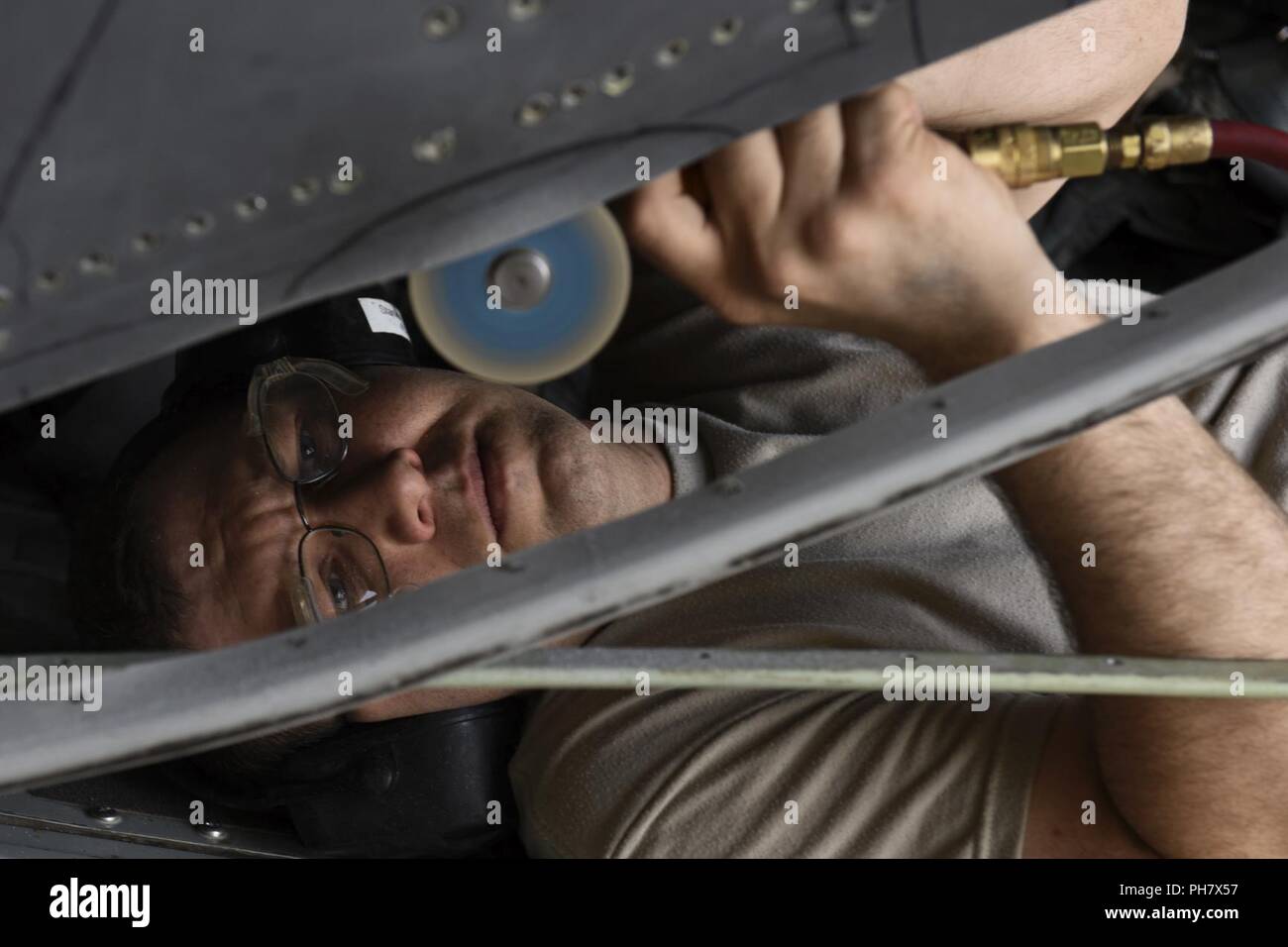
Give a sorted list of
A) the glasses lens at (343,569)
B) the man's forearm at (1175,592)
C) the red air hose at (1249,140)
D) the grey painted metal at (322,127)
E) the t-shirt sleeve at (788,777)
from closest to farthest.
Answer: the grey painted metal at (322,127) → the man's forearm at (1175,592) → the t-shirt sleeve at (788,777) → the red air hose at (1249,140) → the glasses lens at (343,569)

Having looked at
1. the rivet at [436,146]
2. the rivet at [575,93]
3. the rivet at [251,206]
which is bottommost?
the rivet at [251,206]

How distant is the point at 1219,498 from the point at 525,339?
0.47 metres

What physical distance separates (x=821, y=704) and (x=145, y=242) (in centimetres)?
66

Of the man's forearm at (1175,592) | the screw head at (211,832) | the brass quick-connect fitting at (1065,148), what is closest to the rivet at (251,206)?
the brass quick-connect fitting at (1065,148)

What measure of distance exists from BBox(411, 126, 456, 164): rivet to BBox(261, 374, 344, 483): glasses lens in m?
0.70

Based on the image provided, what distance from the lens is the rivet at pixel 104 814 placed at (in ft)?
3.05

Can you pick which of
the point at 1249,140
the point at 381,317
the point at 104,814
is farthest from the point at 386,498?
the point at 1249,140

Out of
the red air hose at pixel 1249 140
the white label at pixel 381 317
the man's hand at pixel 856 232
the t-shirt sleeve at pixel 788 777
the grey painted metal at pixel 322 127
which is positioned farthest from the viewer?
the white label at pixel 381 317

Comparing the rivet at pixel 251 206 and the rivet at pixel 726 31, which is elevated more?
the rivet at pixel 726 31

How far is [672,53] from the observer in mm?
439

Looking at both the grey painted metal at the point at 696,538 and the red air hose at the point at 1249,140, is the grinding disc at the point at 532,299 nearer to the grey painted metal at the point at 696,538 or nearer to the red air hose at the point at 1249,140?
the grey painted metal at the point at 696,538

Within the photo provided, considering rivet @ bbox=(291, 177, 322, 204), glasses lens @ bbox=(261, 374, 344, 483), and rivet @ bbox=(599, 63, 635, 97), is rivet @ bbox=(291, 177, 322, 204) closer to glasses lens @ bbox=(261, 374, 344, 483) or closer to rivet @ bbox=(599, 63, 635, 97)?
rivet @ bbox=(599, 63, 635, 97)

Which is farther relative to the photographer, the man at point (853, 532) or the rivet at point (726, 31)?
the man at point (853, 532)
